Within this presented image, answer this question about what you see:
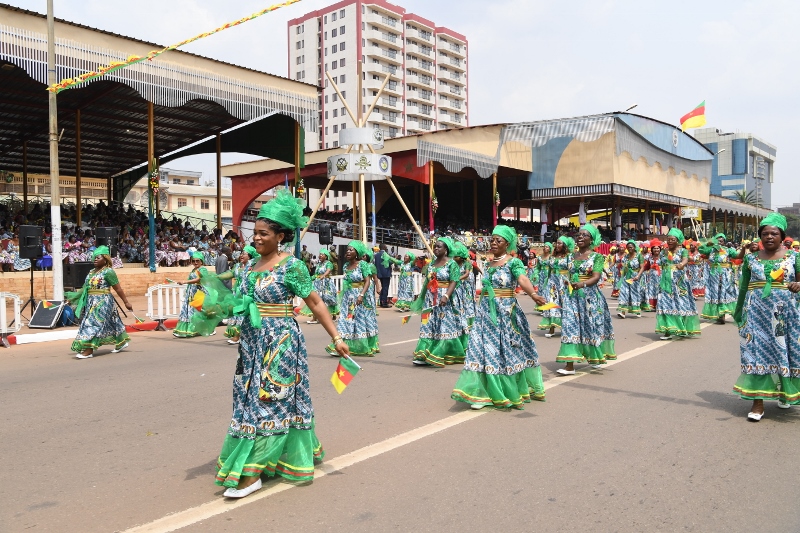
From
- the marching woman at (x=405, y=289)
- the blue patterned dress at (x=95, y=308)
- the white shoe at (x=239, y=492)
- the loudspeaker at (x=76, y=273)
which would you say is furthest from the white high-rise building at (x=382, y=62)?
the white shoe at (x=239, y=492)

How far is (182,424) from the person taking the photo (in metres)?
6.05

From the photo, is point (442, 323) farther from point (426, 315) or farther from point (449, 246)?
point (449, 246)

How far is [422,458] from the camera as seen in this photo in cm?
494

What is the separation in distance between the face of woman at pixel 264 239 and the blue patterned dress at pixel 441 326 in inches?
193

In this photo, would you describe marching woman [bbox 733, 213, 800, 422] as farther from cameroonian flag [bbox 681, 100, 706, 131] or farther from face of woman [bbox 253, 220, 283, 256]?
cameroonian flag [bbox 681, 100, 706, 131]

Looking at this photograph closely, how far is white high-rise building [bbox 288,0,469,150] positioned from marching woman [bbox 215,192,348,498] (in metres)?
77.9

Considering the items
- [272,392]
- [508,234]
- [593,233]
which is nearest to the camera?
[272,392]

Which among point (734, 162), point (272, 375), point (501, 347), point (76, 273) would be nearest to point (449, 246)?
point (501, 347)

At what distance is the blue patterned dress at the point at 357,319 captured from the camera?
10.1m

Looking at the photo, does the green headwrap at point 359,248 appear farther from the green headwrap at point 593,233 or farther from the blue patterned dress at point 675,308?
the blue patterned dress at point 675,308

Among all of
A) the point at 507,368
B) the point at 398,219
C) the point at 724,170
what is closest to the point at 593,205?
the point at 398,219

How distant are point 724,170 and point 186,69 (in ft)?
342

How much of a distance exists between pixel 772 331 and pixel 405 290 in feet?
45.3

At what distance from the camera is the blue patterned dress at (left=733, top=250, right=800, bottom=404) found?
6.08 meters
